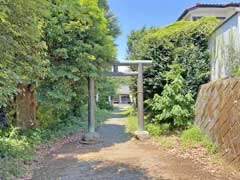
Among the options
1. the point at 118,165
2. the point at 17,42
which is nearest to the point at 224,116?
the point at 118,165

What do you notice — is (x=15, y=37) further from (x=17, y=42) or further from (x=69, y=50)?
(x=69, y=50)

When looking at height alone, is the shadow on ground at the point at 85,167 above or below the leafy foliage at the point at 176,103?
below

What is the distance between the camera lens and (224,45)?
361 inches

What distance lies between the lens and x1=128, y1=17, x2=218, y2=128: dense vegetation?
10.2 meters

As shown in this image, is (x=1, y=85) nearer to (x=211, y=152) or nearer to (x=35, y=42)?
(x=35, y=42)

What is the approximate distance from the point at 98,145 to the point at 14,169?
4.05m

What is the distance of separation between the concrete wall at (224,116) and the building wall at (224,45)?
0.83m

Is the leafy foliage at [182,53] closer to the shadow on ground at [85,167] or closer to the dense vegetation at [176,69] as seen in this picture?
the dense vegetation at [176,69]

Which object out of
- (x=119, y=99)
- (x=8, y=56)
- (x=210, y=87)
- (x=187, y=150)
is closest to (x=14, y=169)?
(x=8, y=56)

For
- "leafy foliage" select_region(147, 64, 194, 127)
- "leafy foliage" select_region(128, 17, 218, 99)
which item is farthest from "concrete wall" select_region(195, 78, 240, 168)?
"leafy foliage" select_region(128, 17, 218, 99)

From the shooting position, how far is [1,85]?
4.91m

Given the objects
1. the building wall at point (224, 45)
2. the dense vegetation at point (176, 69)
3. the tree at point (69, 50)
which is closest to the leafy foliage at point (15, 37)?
the tree at point (69, 50)

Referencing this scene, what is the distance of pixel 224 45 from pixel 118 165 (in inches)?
217

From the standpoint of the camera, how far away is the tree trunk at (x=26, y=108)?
31.1ft
